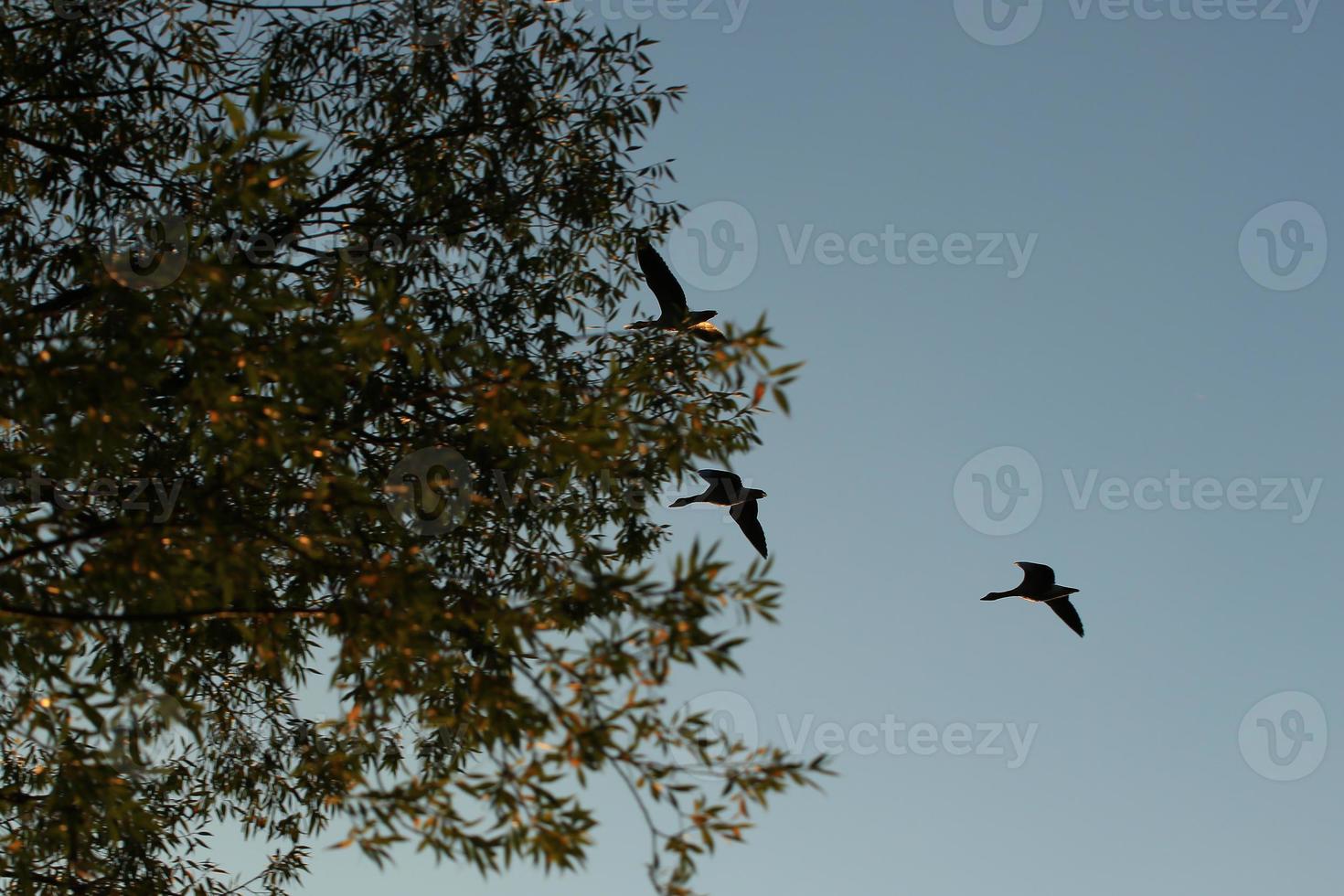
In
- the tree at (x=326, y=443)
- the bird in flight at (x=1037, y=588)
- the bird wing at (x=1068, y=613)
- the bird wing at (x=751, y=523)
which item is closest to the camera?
the tree at (x=326, y=443)

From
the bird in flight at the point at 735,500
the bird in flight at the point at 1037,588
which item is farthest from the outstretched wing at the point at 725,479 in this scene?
the bird in flight at the point at 1037,588

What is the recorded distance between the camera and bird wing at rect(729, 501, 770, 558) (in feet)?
28.9

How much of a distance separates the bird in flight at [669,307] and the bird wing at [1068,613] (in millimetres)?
5323

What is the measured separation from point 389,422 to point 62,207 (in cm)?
288

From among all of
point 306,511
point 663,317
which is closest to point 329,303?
point 306,511

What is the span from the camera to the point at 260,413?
16.2 ft

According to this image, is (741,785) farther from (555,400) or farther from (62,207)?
(62,207)

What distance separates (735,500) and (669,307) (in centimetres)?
146

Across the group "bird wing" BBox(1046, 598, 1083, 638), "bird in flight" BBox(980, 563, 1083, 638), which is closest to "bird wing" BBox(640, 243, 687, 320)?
"bird in flight" BBox(980, 563, 1083, 638)

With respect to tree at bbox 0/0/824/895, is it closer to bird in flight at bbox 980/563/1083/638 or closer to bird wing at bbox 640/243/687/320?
bird wing at bbox 640/243/687/320

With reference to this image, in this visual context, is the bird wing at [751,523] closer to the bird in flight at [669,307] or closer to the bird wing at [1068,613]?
the bird in flight at [669,307]

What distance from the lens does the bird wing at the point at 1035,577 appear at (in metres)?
10.5

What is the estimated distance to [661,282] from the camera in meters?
8.31

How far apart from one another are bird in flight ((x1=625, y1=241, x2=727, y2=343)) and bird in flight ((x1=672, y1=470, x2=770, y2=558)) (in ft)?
3.13
